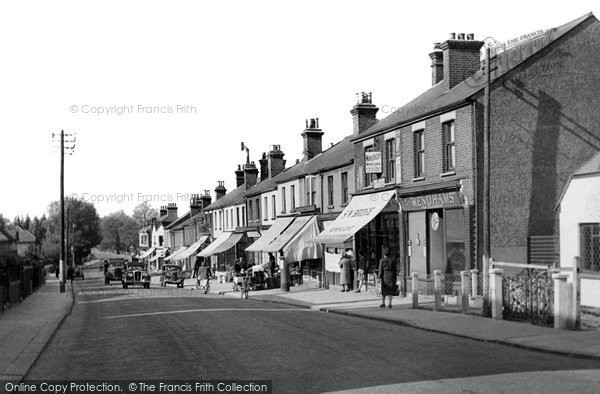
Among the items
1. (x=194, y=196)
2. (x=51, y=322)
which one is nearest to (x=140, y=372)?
(x=51, y=322)

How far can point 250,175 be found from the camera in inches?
2330

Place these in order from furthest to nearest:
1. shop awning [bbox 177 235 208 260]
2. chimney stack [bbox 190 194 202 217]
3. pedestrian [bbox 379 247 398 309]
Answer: chimney stack [bbox 190 194 202 217]
shop awning [bbox 177 235 208 260]
pedestrian [bbox 379 247 398 309]

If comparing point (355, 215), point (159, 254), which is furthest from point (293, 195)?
point (159, 254)

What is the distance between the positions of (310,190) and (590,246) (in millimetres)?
21224

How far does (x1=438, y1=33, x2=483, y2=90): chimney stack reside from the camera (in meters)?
28.1

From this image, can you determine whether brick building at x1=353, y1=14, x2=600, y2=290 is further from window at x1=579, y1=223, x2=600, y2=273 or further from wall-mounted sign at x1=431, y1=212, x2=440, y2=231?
window at x1=579, y1=223, x2=600, y2=273

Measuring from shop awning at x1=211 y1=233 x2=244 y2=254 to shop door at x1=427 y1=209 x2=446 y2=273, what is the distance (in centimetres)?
3010

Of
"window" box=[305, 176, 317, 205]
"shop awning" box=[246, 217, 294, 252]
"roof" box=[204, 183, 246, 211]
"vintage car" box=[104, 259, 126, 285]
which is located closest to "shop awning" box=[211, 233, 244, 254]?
"roof" box=[204, 183, 246, 211]

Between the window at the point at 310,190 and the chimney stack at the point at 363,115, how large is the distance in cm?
512

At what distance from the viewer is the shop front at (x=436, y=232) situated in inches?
982

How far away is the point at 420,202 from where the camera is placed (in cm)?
2747

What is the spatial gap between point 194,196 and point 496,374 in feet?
265

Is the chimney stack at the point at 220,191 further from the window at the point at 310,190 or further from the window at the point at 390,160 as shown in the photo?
the window at the point at 390,160

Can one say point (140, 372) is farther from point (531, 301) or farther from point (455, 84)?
point (455, 84)
